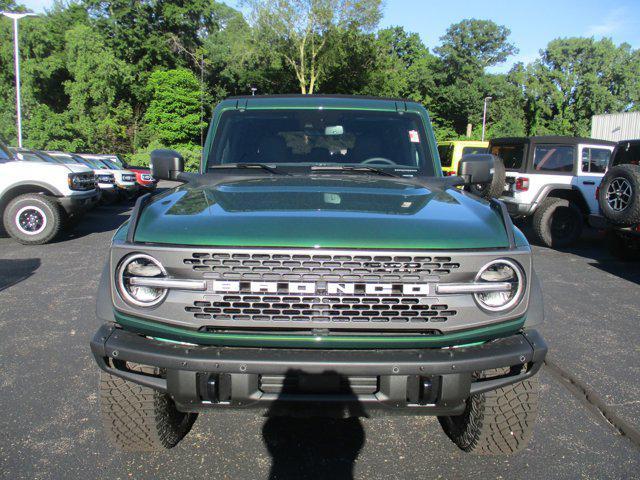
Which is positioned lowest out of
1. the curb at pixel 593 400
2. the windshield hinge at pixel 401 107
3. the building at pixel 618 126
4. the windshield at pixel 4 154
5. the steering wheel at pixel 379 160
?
the curb at pixel 593 400

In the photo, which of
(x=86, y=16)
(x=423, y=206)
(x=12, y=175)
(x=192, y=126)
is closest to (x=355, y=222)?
(x=423, y=206)

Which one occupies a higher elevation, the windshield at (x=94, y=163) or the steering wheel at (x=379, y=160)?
the steering wheel at (x=379, y=160)

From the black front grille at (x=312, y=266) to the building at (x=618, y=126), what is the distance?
89.8 feet

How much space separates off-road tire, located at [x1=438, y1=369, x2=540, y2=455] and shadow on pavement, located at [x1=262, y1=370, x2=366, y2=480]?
63 cm

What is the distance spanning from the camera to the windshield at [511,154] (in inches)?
417

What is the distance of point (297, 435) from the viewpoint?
314 cm

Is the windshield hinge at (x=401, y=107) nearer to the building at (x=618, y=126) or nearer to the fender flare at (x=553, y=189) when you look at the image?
the fender flare at (x=553, y=189)

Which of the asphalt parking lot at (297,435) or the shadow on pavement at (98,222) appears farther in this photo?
the shadow on pavement at (98,222)

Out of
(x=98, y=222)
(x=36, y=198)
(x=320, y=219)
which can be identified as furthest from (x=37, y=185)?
(x=320, y=219)

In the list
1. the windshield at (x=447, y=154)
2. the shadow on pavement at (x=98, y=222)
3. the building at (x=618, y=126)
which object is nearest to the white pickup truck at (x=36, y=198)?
the shadow on pavement at (x=98, y=222)

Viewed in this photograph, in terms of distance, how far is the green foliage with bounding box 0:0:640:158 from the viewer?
125ft

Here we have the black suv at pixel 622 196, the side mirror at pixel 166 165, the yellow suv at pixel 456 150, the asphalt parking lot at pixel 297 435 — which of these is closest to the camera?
the asphalt parking lot at pixel 297 435

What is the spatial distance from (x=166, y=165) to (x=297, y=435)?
6.25 ft

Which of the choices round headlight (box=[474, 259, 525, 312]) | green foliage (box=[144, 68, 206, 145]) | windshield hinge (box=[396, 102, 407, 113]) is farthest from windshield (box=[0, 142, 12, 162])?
green foliage (box=[144, 68, 206, 145])
